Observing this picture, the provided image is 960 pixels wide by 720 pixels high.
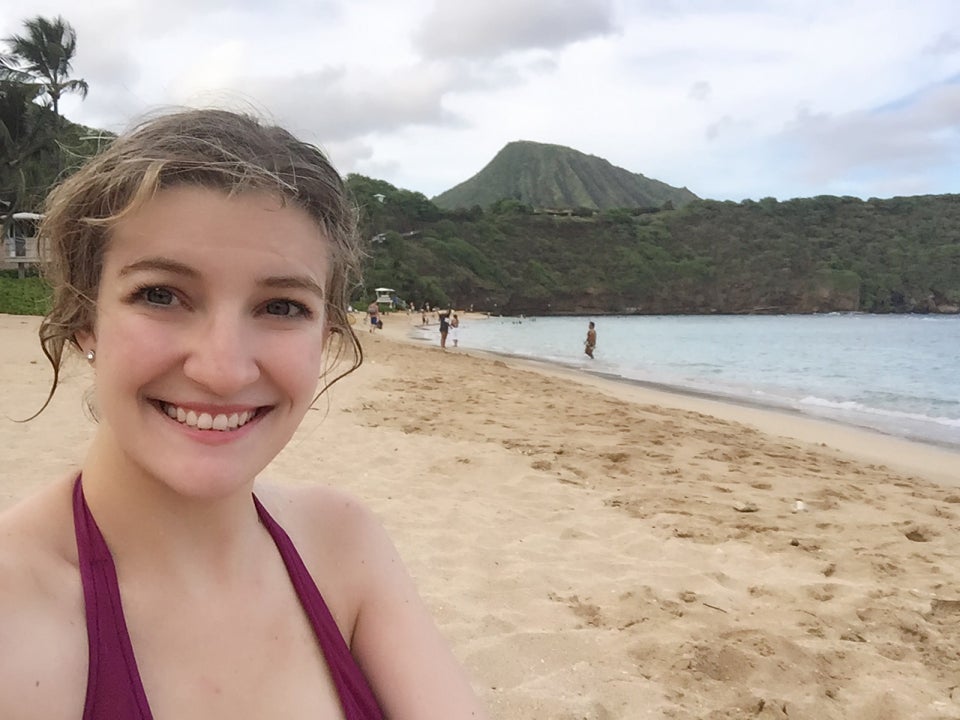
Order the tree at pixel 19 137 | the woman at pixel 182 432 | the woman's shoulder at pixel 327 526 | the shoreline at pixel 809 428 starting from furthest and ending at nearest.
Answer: the tree at pixel 19 137, the shoreline at pixel 809 428, the woman's shoulder at pixel 327 526, the woman at pixel 182 432

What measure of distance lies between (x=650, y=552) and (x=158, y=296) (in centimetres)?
317

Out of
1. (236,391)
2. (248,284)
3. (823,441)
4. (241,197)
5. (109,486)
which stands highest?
(241,197)

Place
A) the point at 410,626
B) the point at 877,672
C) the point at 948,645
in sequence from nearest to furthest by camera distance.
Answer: the point at 410,626 < the point at 877,672 < the point at 948,645

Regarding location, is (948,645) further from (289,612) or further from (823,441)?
(823,441)

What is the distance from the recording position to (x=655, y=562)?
3467 mm

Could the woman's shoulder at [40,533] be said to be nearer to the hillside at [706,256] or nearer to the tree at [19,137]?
the tree at [19,137]

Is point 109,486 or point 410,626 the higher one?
point 109,486

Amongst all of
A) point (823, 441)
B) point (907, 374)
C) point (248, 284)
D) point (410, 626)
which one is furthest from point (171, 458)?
point (907, 374)

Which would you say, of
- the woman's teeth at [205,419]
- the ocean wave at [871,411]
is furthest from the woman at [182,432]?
the ocean wave at [871,411]

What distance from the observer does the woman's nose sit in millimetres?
955

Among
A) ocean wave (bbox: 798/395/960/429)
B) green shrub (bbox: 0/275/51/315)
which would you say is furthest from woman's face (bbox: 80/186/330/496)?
green shrub (bbox: 0/275/51/315)

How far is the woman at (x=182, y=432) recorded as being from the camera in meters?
0.89

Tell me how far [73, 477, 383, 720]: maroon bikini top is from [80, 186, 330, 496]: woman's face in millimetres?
112

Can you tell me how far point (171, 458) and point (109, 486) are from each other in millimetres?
107
